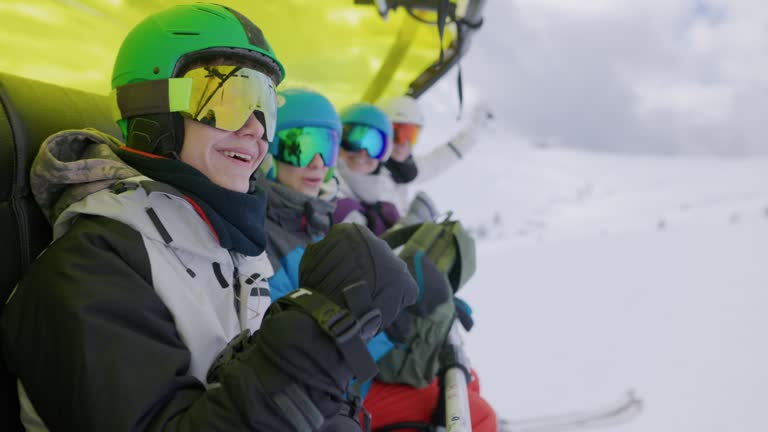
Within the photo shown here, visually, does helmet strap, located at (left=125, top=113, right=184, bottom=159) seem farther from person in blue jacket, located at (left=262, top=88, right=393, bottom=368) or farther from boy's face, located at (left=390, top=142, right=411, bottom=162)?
boy's face, located at (left=390, top=142, right=411, bottom=162)

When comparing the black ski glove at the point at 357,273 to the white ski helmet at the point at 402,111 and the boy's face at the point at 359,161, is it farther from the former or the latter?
the white ski helmet at the point at 402,111

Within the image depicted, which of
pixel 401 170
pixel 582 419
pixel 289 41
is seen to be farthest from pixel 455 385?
pixel 582 419

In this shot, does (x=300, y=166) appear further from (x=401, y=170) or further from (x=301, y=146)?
(x=401, y=170)

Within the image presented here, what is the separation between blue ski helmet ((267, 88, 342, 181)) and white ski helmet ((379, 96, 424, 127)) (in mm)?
1705

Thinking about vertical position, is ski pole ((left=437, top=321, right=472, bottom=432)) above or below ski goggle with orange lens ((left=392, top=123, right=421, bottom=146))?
below

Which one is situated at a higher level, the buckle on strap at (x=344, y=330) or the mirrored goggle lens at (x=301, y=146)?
the mirrored goggle lens at (x=301, y=146)

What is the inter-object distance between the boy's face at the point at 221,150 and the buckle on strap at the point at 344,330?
443 mm

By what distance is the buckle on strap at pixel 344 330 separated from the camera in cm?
79

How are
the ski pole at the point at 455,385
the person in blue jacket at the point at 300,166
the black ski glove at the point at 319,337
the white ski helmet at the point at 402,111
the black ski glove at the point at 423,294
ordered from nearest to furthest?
the black ski glove at the point at 319,337
the ski pole at the point at 455,385
the black ski glove at the point at 423,294
the person in blue jacket at the point at 300,166
the white ski helmet at the point at 402,111

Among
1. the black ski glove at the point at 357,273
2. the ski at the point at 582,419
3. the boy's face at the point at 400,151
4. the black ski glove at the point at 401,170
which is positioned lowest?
the ski at the point at 582,419

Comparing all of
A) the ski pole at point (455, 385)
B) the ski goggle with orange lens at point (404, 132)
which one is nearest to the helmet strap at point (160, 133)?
the ski pole at point (455, 385)

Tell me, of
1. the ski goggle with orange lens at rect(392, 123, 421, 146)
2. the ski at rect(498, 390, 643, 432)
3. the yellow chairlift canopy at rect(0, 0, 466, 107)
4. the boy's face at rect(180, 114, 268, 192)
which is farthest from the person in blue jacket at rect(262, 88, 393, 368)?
the ski at rect(498, 390, 643, 432)

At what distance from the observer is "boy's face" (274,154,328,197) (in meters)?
1.98

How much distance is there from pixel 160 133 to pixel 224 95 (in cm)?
17
